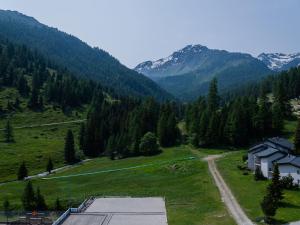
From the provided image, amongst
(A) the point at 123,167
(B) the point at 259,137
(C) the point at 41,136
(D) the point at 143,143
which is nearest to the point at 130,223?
(A) the point at 123,167

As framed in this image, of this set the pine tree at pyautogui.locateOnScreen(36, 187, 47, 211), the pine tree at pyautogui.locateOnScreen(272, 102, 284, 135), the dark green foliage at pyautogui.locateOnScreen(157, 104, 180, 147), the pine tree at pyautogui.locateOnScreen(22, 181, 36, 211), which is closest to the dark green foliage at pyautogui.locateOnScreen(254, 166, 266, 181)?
the pine tree at pyautogui.locateOnScreen(36, 187, 47, 211)

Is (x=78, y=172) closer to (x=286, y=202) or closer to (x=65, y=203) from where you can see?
(x=65, y=203)

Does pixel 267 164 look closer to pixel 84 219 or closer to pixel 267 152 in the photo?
pixel 267 152

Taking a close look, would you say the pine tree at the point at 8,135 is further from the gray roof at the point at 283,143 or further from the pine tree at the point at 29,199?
the gray roof at the point at 283,143

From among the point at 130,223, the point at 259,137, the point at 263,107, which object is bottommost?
the point at 130,223

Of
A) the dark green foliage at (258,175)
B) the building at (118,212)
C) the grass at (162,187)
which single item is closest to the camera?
the building at (118,212)

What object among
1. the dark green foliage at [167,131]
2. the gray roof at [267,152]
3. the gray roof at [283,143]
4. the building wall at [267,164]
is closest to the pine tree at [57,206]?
the building wall at [267,164]

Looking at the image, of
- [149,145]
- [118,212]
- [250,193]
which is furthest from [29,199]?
[149,145]
